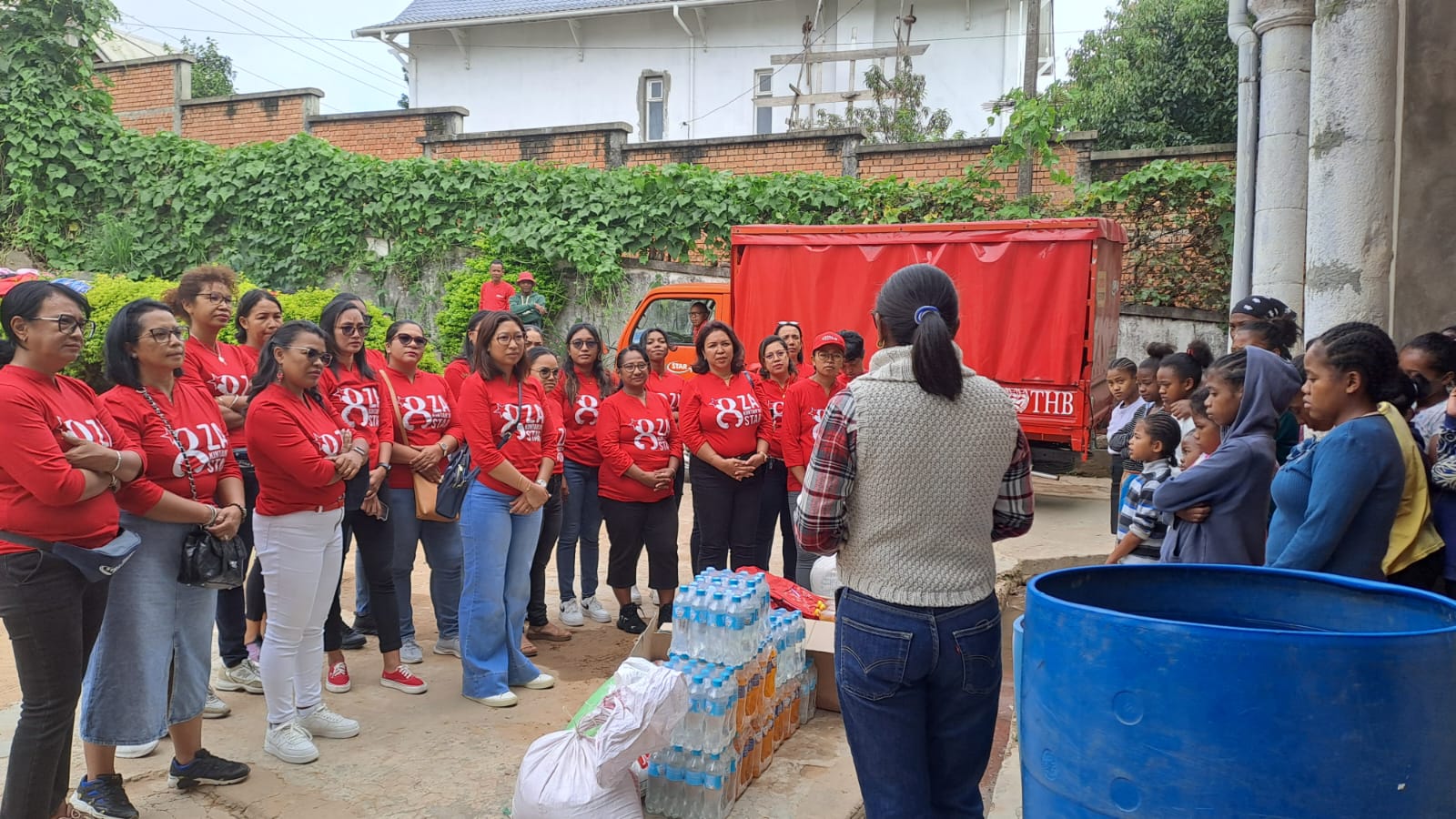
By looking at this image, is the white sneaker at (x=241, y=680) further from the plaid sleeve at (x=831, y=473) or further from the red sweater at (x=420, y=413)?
the plaid sleeve at (x=831, y=473)

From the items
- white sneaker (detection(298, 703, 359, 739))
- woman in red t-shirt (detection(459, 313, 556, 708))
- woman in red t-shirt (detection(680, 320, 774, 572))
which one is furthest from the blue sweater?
white sneaker (detection(298, 703, 359, 739))

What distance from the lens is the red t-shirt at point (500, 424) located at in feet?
15.4

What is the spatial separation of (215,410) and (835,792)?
275cm

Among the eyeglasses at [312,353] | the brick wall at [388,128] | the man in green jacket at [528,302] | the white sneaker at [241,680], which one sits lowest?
the white sneaker at [241,680]

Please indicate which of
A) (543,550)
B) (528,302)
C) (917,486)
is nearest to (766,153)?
(528,302)

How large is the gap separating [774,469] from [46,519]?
12.4ft

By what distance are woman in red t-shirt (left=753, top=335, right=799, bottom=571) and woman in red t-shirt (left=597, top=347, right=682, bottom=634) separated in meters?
0.55

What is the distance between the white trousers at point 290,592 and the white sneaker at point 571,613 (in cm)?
207

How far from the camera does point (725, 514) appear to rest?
19.1 ft

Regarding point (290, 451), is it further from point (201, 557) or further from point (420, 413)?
point (420, 413)

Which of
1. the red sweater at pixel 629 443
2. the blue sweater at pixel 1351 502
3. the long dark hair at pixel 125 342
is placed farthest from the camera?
the red sweater at pixel 629 443

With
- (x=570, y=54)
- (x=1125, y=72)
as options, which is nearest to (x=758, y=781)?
(x=1125, y=72)

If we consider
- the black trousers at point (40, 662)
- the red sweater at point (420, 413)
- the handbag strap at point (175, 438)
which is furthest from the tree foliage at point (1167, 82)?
the black trousers at point (40, 662)

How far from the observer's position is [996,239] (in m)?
9.30
